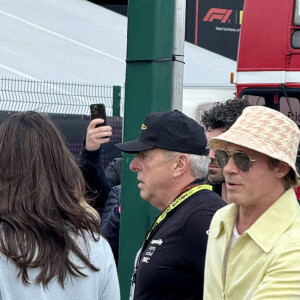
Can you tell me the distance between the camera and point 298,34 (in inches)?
356

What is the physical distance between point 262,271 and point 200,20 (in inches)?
682

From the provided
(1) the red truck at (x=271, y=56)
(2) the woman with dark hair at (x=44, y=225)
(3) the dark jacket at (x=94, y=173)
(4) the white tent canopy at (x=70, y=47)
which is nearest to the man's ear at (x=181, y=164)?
(2) the woman with dark hair at (x=44, y=225)

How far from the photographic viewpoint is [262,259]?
2.43m

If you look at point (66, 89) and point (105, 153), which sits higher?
point (66, 89)

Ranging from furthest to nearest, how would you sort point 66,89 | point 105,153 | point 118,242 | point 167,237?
point 66,89 → point 105,153 → point 118,242 → point 167,237

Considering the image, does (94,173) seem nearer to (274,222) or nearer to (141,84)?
(141,84)

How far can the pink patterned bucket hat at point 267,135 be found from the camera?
2531 millimetres

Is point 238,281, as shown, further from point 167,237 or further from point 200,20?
point 200,20

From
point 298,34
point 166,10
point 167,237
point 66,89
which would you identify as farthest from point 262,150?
point 66,89

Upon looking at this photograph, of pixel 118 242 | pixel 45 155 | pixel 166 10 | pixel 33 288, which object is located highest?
pixel 166 10

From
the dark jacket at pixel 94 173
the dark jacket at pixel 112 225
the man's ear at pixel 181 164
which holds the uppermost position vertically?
the man's ear at pixel 181 164

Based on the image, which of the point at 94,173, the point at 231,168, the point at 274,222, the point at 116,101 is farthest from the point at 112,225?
the point at 116,101

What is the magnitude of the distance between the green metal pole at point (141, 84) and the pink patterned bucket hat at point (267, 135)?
1436 millimetres

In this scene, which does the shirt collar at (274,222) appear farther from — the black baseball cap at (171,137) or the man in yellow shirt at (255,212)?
the black baseball cap at (171,137)
